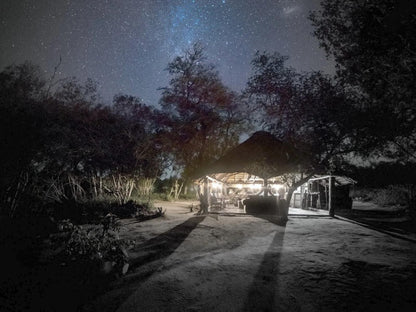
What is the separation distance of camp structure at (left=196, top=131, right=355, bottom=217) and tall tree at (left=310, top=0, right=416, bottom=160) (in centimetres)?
468

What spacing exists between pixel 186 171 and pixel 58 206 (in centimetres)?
2275

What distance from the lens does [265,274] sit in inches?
229

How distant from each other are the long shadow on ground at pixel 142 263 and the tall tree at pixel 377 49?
8.58 metres

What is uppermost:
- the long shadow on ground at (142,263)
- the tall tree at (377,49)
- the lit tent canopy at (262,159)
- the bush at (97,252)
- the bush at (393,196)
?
the tall tree at (377,49)

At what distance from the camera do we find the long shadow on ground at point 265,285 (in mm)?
4375

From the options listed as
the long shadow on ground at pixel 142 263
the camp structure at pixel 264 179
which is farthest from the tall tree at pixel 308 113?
the long shadow on ground at pixel 142 263

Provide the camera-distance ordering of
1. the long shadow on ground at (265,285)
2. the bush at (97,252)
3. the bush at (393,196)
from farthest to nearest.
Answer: the bush at (393,196), the bush at (97,252), the long shadow on ground at (265,285)

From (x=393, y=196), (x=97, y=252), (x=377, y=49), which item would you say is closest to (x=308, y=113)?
(x=377, y=49)

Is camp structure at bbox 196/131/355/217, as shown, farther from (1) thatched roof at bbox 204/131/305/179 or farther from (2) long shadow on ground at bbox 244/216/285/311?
(2) long shadow on ground at bbox 244/216/285/311

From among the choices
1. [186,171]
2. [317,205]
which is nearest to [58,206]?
[317,205]

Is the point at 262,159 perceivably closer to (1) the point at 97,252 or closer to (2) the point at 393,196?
(1) the point at 97,252

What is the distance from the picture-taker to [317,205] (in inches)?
923

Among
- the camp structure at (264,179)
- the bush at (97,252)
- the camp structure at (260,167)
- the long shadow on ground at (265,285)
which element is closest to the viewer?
the long shadow on ground at (265,285)

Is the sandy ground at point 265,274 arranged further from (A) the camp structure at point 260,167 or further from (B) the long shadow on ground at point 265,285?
(A) the camp structure at point 260,167
